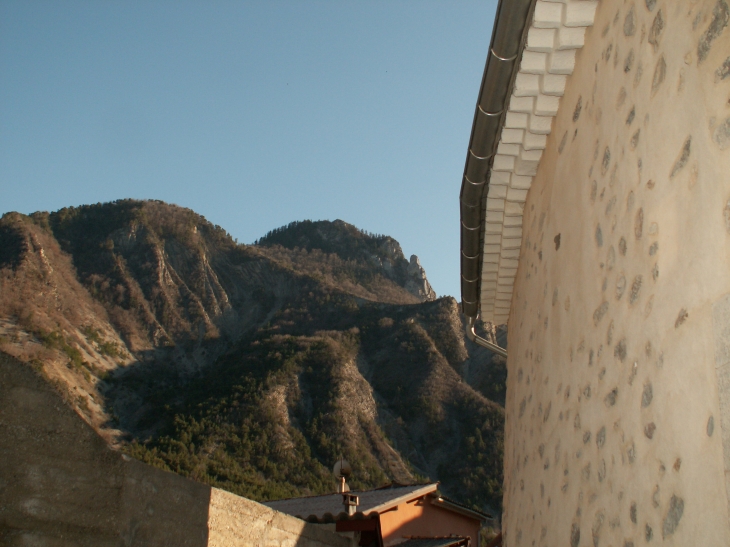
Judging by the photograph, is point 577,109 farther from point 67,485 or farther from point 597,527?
point 67,485

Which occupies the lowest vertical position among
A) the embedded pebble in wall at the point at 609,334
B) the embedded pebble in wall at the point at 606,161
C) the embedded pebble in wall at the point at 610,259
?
the embedded pebble in wall at the point at 609,334

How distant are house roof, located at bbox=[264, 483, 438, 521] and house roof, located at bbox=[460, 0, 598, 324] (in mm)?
5548

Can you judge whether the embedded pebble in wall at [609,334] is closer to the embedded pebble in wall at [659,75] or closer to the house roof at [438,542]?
the embedded pebble in wall at [659,75]

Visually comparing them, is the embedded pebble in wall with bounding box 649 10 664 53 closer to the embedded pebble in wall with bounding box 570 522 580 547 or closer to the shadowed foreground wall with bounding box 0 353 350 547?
the embedded pebble in wall with bounding box 570 522 580 547

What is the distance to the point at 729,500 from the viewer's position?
1.99 metres

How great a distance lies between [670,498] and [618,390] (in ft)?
2.10

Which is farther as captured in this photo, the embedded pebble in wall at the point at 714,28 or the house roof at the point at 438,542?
the house roof at the point at 438,542

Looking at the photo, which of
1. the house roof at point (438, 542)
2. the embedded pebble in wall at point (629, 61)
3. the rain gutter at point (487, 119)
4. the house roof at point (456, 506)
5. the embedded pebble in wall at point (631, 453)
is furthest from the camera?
the house roof at point (456, 506)

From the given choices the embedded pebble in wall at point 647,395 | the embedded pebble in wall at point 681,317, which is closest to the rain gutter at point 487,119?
the embedded pebble in wall at point 681,317

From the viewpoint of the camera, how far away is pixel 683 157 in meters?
2.40

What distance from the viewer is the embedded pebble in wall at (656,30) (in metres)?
2.64

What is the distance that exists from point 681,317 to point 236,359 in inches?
1599

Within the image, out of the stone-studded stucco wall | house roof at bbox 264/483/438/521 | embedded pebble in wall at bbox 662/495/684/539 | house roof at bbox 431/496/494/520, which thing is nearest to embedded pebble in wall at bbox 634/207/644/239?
the stone-studded stucco wall

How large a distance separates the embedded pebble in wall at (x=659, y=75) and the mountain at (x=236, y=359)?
21179 millimetres
